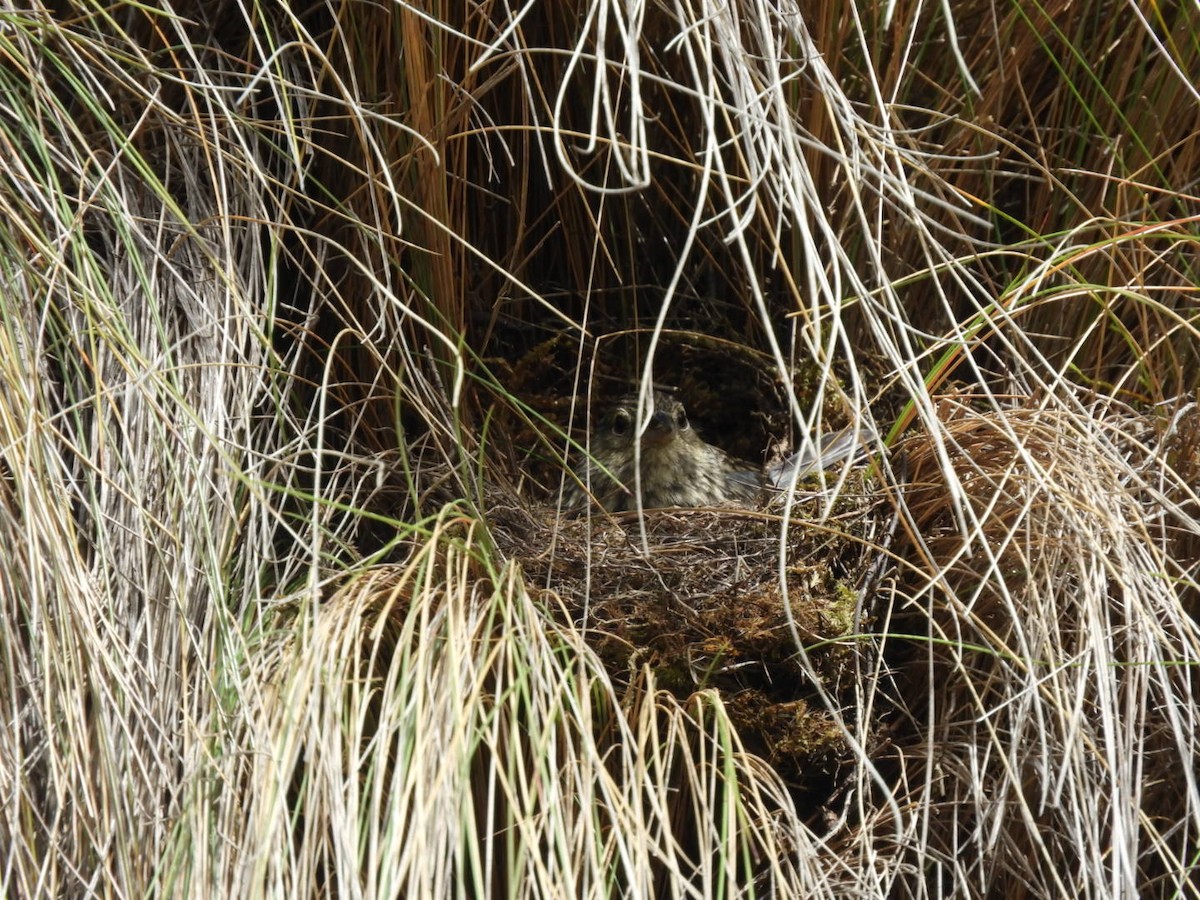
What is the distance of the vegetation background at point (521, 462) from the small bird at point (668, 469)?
34 centimetres

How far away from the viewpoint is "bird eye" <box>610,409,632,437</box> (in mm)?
3264

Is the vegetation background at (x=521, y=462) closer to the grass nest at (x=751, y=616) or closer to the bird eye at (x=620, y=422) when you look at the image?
the grass nest at (x=751, y=616)

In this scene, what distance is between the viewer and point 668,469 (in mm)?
3451

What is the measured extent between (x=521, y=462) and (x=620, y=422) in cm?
31

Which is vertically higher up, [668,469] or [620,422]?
[620,422]

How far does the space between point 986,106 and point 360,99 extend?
1.08m

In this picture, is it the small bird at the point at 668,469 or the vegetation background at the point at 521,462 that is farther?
the small bird at the point at 668,469

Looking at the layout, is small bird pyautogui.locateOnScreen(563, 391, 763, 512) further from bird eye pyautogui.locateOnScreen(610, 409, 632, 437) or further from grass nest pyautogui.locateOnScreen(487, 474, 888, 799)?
grass nest pyautogui.locateOnScreen(487, 474, 888, 799)

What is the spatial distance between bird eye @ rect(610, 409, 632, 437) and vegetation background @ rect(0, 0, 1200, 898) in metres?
0.31

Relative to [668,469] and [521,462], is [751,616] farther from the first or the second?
[668,469]

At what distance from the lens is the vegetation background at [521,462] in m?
1.95

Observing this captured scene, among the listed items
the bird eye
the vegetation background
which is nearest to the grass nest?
the vegetation background

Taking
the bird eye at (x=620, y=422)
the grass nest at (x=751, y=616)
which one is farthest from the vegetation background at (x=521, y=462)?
the bird eye at (x=620, y=422)

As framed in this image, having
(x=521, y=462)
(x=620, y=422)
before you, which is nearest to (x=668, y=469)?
(x=620, y=422)
